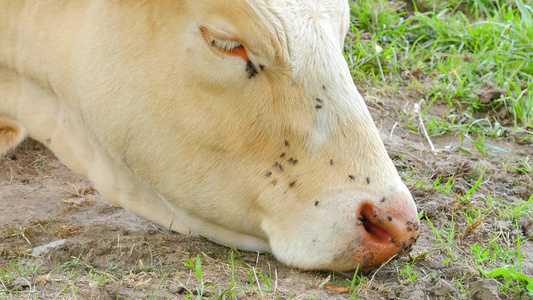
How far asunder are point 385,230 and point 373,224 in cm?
5

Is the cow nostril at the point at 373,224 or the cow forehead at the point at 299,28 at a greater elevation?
the cow forehead at the point at 299,28

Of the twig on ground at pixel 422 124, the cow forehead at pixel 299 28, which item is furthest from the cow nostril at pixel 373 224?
the twig on ground at pixel 422 124

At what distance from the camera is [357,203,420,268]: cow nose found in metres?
2.79

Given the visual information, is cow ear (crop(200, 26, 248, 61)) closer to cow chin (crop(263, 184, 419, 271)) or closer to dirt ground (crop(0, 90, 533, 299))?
cow chin (crop(263, 184, 419, 271))

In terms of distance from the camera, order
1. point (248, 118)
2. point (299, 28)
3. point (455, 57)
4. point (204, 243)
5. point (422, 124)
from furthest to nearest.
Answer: point (455, 57), point (422, 124), point (204, 243), point (248, 118), point (299, 28)

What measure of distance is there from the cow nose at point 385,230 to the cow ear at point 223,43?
75 centimetres

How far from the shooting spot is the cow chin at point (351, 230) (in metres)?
2.80

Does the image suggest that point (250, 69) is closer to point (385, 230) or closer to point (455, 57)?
point (385, 230)

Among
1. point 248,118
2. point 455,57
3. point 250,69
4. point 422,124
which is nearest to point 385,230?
point 248,118

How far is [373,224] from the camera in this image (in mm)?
2848

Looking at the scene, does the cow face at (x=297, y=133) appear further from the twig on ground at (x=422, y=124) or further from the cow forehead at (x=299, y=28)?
the twig on ground at (x=422, y=124)

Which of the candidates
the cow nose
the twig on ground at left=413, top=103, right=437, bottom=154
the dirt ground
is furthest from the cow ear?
the twig on ground at left=413, top=103, right=437, bottom=154

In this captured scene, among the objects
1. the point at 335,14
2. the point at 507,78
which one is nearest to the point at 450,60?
the point at 507,78

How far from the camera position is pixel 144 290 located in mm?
2838
